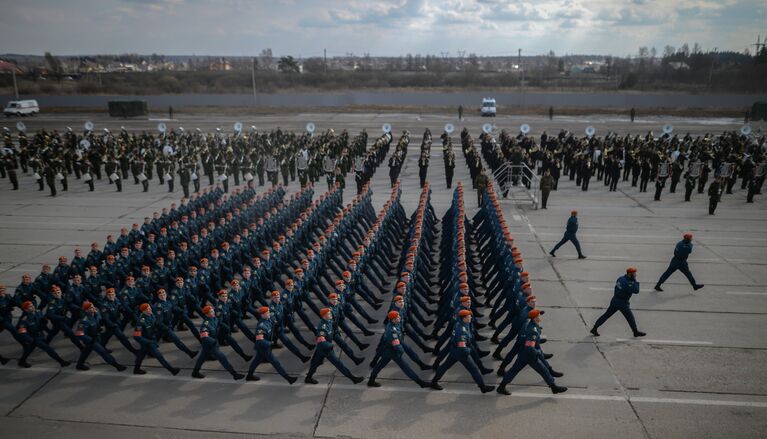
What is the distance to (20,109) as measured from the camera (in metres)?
54.5

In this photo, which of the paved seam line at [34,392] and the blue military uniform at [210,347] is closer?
the paved seam line at [34,392]

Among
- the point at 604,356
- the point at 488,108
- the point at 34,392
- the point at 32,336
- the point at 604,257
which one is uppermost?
the point at 488,108

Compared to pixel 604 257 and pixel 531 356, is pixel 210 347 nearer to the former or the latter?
pixel 531 356

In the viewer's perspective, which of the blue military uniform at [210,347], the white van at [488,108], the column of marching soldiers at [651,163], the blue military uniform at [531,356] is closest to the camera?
the blue military uniform at [531,356]

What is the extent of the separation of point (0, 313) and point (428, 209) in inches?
390

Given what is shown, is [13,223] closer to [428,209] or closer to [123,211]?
[123,211]

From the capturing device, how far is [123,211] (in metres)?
18.4

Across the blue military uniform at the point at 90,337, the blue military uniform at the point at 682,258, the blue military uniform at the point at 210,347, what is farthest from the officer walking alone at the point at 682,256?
the blue military uniform at the point at 90,337

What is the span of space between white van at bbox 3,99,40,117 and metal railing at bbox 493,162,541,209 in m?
53.9

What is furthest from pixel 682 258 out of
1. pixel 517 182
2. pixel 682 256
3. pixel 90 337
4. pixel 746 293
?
pixel 90 337

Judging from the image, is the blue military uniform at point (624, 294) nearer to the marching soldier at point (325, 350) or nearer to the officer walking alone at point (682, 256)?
the officer walking alone at point (682, 256)

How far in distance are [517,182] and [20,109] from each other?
55.0m

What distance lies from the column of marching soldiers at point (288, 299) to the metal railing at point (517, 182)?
615cm

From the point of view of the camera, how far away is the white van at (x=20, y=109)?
177 feet
